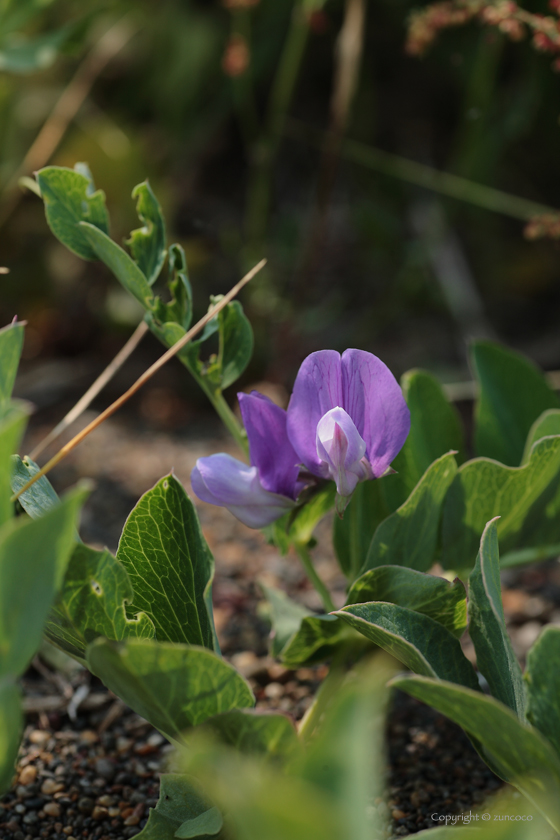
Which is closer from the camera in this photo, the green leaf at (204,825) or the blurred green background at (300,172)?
the green leaf at (204,825)

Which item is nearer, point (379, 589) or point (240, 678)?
→ point (240, 678)

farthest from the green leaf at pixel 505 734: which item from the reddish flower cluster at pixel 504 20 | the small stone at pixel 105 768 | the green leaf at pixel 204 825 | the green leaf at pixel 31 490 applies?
the reddish flower cluster at pixel 504 20

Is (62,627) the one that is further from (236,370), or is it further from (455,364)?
(455,364)

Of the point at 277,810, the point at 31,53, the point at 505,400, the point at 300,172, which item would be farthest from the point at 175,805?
the point at 300,172

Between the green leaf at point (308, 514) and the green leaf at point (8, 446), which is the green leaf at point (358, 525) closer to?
the green leaf at point (308, 514)

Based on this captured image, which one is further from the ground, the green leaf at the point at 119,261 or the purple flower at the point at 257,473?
the green leaf at the point at 119,261

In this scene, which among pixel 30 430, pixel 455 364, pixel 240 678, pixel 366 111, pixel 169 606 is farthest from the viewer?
pixel 366 111

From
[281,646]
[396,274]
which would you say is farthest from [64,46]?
[281,646]
